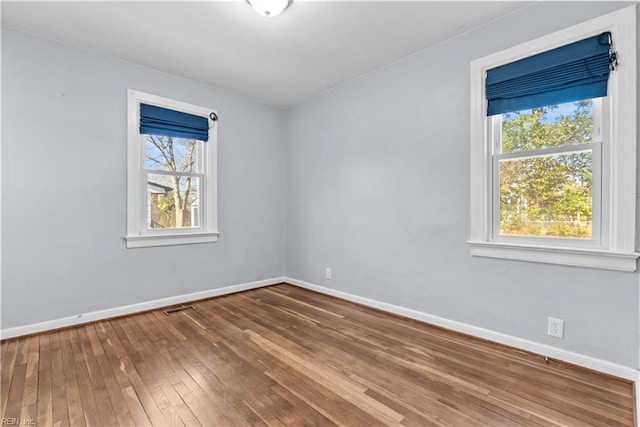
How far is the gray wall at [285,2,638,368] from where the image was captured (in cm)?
203

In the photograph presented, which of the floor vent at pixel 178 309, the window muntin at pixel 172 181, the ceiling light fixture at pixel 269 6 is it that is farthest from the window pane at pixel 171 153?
the ceiling light fixture at pixel 269 6

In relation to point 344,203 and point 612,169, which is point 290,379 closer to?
point 344,203

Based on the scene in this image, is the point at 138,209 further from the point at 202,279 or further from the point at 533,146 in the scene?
the point at 533,146

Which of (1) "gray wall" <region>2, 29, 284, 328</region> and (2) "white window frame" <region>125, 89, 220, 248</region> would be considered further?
(2) "white window frame" <region>125, 89, 220, 248</region>

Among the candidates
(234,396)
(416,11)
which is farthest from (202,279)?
(416,11)

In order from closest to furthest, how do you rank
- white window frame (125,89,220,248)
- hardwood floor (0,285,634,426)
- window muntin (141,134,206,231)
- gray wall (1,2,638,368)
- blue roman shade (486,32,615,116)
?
hardwood floor (0,285,634,426) → blue roman shade (486,32,615,116) → gray wall (1,2,638,368) → white window frame (125,89,220,248) → window muntin (141,134,206,231)

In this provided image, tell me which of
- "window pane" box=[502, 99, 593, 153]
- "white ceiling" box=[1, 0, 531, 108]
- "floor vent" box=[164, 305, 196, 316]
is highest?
"white ceiling" box=[1, 0, 531, 108]

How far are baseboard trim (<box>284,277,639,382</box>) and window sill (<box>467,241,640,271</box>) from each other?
630 millimetres

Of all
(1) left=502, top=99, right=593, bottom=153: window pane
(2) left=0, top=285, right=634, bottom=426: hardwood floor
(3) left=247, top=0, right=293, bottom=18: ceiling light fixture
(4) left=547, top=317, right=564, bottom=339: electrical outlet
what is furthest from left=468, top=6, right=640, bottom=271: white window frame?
(3) left=247, top=0, right=293, bottom=18: ceiling light fixture

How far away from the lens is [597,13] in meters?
1.94

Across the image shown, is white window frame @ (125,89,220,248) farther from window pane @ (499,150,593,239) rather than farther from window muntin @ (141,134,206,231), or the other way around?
window pane @ (499,150,593,239)

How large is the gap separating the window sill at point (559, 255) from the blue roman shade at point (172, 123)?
3.23 metres

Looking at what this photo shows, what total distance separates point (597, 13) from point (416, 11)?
1.18 metres

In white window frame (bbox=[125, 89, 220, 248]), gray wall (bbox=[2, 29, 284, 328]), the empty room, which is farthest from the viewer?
white window frame (bbox=[125, 89, 220, 248])
